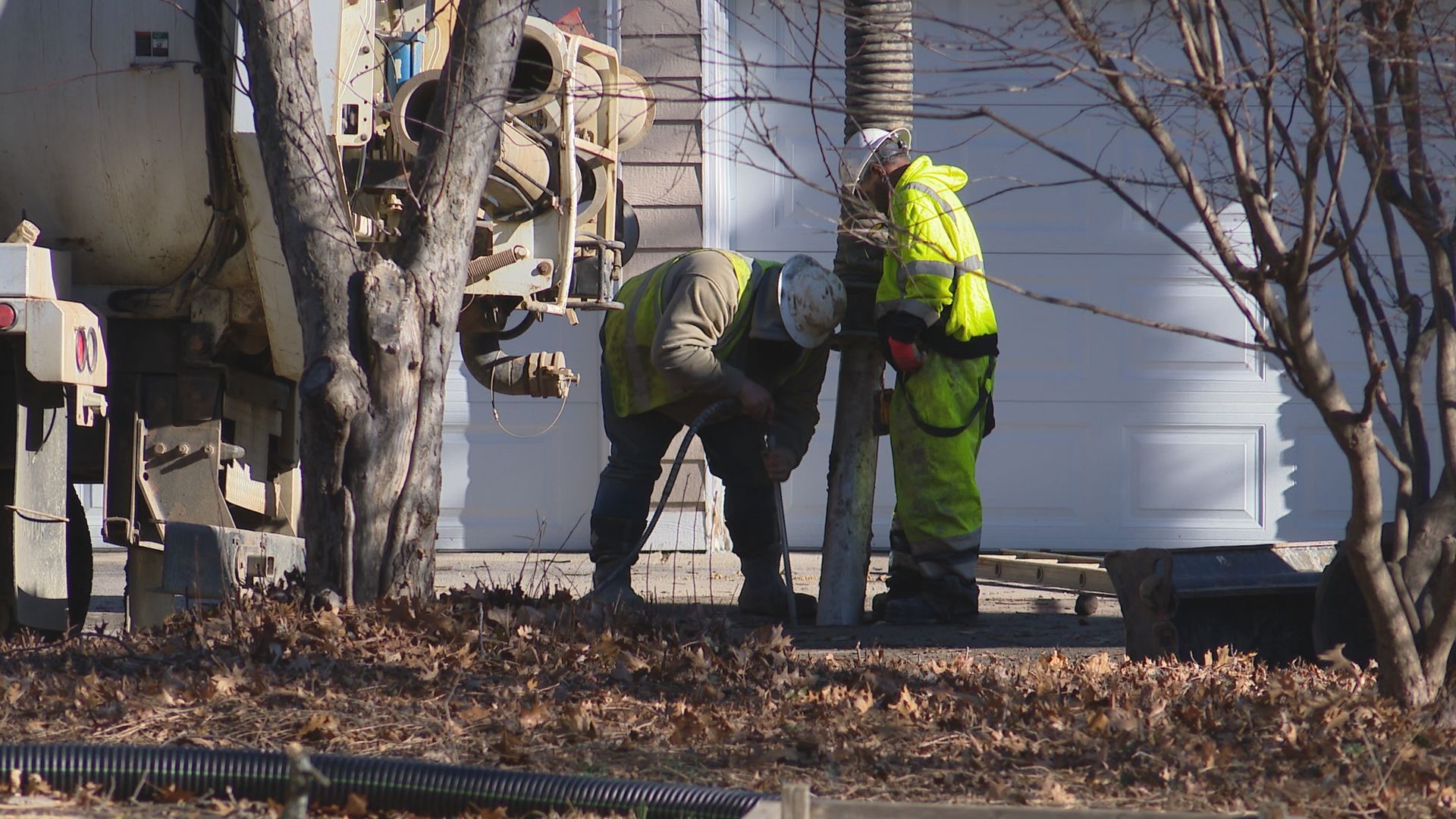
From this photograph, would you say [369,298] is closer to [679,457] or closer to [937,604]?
[679,457]

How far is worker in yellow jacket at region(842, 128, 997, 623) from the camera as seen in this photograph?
5434 millimetres

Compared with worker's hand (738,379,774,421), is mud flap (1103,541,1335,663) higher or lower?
lower

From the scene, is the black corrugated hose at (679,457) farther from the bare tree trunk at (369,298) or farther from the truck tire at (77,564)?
the truck tire at (77,564)

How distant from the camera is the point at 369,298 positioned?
13.7 feet

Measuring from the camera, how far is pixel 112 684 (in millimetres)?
3709

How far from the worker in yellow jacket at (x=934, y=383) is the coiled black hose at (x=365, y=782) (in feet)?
9.30

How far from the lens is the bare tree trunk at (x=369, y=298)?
13.7 feet

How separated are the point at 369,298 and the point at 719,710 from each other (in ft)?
4.81

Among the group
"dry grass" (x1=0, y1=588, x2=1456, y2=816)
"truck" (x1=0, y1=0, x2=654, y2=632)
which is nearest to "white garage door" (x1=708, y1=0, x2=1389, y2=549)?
"truck" (x1=0, y1=0, x2=654, y2=632)

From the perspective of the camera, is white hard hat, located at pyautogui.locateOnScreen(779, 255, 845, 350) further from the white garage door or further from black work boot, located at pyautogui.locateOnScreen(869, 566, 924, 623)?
the white garage door

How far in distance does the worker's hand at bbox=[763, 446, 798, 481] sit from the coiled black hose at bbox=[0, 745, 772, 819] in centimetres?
299

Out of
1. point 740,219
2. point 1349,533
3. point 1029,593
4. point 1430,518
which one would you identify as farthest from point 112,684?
point 740,219

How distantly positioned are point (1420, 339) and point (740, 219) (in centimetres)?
492

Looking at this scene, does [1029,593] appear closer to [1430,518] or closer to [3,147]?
[1430,518]
